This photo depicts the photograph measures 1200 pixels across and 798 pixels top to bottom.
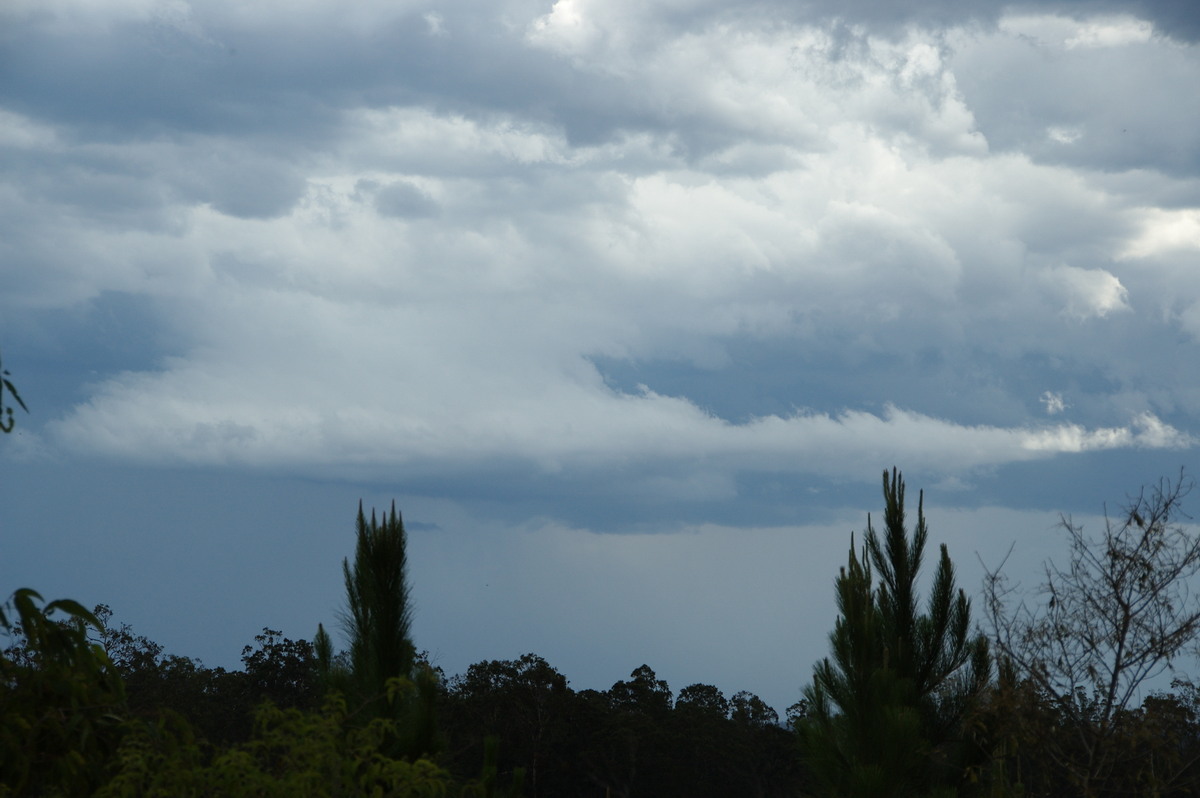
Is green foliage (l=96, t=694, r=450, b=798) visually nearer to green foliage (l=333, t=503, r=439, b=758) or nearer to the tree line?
the tree line

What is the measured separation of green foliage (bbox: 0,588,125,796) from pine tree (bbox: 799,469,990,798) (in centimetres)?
1207

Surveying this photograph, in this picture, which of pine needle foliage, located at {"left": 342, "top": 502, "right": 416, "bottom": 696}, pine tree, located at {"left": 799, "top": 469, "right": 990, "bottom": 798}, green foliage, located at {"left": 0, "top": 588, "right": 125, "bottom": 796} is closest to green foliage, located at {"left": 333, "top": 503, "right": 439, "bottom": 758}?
pine needle foliage, located at {"left": 342, "top": 502, "right": 416, "bottom": 696}

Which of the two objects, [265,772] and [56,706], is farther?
[265,772]

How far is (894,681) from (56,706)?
13.2 meters

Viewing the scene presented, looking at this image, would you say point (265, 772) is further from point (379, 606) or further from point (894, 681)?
point (894, 681)

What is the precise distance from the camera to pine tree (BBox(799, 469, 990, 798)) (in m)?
16.2

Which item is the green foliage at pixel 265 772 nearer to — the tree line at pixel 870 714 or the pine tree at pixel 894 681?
the tree line at pixel 870 714

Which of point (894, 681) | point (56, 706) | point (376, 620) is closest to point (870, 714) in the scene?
point (894, 681)

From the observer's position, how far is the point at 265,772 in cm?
675

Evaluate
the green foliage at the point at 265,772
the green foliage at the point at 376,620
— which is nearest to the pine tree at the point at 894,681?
the green foliage at the point at 376,620

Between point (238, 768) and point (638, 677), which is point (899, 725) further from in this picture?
point (638, 677)

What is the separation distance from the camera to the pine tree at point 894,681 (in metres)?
16.2

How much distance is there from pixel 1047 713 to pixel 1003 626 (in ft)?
4.42

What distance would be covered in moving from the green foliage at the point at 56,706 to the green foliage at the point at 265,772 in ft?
1.10
